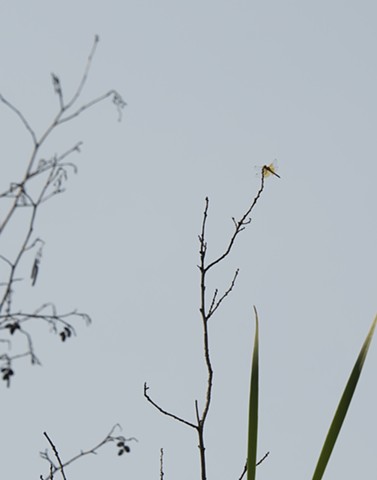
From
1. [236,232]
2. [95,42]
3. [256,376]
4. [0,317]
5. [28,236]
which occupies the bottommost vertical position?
[0,317]

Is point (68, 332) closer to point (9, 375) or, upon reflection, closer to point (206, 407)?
point (9, 375)

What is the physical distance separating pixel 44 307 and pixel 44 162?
0.81ft

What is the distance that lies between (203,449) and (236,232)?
2.48ft

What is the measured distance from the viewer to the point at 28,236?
1470 millimetres

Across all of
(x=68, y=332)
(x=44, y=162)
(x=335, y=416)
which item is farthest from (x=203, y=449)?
(x=44, y=162)

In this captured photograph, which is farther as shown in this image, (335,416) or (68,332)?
(335,416)

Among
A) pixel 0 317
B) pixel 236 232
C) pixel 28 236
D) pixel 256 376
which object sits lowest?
pixel 0 317

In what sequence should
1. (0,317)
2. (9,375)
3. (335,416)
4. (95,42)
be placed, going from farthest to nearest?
(335,416)
(95,42)
(9,375)
(0,317)

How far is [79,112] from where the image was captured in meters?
1.68

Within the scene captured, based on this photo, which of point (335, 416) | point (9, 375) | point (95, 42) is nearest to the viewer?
point (9, 375)

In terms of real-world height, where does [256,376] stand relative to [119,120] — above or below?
below

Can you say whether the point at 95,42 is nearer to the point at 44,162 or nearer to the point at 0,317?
the point at 44,162

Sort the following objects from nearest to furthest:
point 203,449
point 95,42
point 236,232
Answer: point 95,42 < point 203,449 < point 236,232

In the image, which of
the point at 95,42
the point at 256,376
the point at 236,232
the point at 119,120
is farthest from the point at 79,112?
the point at 236,232
